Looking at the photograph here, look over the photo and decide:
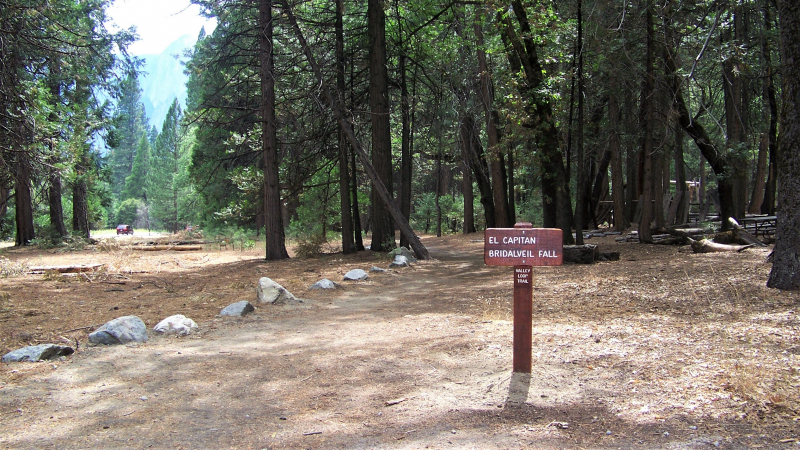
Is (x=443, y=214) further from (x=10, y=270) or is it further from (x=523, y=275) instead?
(x=523, y=275)

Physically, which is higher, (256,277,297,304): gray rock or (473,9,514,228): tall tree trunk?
(473,9,514,228): tall tree trunk

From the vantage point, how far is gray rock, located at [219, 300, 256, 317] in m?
8.06

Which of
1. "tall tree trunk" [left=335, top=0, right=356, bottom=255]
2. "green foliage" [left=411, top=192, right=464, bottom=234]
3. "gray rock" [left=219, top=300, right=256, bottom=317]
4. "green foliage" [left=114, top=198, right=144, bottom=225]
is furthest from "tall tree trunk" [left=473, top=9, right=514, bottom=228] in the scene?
"green foliage" [left=114, top=198, right=144, bottom=225]

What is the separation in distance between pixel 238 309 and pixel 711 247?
389 inches

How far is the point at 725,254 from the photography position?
36.0ft

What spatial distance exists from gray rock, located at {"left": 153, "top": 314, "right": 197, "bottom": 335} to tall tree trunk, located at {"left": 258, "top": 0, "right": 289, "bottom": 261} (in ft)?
27.5

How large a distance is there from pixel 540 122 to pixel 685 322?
7.89 meters

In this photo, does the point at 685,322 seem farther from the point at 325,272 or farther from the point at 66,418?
the point at 325,272

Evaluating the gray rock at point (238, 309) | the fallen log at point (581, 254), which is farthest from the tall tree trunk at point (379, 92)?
the gray rock at point (238, 309)

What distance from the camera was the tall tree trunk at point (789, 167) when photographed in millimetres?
7035

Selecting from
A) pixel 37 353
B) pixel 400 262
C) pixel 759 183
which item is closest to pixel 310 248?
pixel 400 262

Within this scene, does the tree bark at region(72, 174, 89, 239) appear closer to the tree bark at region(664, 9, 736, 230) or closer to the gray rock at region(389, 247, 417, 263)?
the gray rock at region(389, 247, 417, 263)

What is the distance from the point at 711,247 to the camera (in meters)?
11.9

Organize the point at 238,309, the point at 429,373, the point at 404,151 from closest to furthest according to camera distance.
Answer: the point at 429,373
the point at 238,309
the point at 404,151
